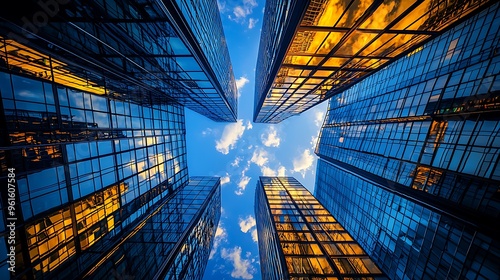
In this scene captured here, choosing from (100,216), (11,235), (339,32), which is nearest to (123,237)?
(100,216)

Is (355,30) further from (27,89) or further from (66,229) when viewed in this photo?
(66,229)

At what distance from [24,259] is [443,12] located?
1257 inches

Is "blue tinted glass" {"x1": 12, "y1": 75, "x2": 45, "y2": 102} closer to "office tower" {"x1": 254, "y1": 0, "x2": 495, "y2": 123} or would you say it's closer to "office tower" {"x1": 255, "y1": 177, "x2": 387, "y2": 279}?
"office tower" {"x1": 254, "y1": 0, "x2": 495, "y2": 123}

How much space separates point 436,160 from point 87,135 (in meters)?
34.9

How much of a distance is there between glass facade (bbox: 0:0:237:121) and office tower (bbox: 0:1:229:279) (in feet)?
0.22

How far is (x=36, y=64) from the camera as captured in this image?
1135 centimetres

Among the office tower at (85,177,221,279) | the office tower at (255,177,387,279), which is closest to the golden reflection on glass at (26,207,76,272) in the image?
the office tower at (85,177,221,279)

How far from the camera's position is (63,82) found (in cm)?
1319

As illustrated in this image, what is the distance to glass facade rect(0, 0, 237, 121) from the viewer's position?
34.3 feet

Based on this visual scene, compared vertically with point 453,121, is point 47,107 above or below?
below

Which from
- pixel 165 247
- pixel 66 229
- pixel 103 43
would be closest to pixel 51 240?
pixel 66 229

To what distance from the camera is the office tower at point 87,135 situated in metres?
10.1

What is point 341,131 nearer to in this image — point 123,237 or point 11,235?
point 123,237

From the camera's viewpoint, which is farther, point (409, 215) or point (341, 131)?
point (341, 131)
